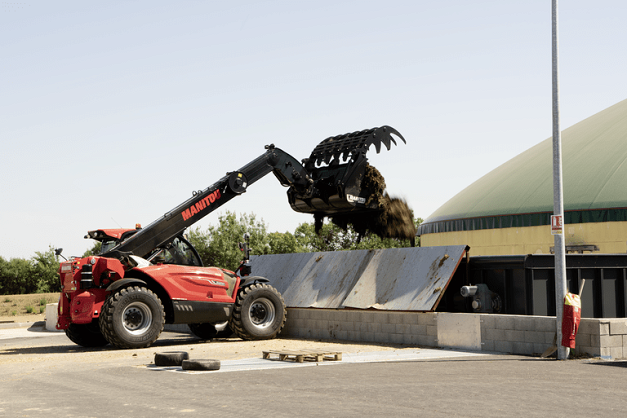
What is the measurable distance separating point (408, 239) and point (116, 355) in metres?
8.86

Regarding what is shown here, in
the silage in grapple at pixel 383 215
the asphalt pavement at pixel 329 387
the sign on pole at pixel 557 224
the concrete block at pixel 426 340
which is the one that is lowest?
the asphalt pavement at pixel 329 387

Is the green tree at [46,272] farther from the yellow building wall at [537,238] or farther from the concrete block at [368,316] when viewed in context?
the concrete block at [368,316]

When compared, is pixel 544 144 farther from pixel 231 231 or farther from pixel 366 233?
pixel 366 233

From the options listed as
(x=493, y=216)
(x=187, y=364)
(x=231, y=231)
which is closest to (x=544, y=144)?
(x=493, y=216)

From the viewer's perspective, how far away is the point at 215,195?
2014 centimetres

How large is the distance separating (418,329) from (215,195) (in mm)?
7012

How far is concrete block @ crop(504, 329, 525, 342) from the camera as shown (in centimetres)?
1520

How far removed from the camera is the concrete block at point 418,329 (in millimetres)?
17453

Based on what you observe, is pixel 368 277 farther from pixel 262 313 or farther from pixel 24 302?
pixel 24 302

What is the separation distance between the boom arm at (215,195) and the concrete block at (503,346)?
7.36m

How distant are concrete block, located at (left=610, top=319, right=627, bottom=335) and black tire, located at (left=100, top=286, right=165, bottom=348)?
10.6 metres

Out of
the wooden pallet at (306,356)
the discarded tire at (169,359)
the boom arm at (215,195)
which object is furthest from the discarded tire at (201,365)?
the boom arm at (215,195)

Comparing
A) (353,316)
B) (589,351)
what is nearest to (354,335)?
(353,316)

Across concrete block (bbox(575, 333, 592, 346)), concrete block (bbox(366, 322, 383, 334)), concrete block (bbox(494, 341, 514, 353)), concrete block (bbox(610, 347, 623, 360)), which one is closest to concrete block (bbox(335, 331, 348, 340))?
concrete block (bbox(366, 322, 383, 334))
